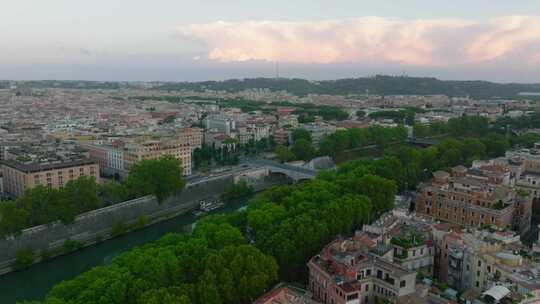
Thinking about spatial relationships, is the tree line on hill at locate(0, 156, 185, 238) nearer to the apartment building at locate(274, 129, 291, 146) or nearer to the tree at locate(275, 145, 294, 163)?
the tree at locate(275, 145, 294, 163)

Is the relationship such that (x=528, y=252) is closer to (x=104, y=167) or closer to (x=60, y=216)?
(x=60, y=216)

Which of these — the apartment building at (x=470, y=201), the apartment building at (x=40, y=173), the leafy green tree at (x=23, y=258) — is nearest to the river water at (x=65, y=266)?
the leafy green tree at (x=23, y=258)

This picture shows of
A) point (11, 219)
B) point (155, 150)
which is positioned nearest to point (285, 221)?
point (11, 219)

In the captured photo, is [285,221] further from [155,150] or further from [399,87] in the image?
[399,87]

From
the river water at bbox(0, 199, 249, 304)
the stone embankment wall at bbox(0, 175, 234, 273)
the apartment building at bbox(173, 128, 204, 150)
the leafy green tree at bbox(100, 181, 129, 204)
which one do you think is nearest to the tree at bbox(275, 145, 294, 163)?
the apartment building at bbox(173, 128, 204, 150)

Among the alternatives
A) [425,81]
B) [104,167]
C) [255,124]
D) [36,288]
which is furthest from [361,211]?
[425,81]

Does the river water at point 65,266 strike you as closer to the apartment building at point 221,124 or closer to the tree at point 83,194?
the tree at point 83,194

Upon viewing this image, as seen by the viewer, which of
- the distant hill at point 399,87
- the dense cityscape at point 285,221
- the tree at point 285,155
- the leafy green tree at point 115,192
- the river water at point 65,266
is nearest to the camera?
the dense cityscape at point 285,221
